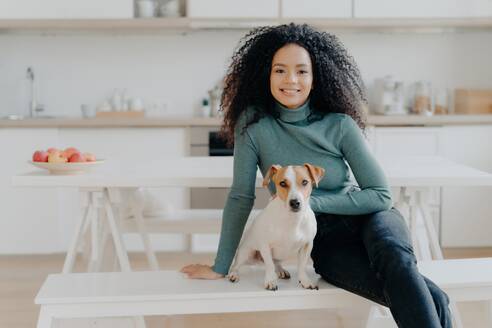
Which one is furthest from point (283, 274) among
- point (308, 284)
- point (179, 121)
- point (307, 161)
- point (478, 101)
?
point (478, 101)

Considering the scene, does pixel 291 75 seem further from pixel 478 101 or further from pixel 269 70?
pixel 478 101

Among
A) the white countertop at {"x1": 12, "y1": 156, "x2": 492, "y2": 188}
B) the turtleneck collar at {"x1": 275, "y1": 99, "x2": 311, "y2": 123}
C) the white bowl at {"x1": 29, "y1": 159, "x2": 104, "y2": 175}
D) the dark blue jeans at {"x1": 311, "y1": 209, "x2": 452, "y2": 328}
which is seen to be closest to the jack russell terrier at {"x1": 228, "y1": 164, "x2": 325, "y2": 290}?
the dark blue jeans at {"x1": 311, "y1": 209, "x2": 452, "y2": 328}

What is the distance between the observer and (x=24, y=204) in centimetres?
432

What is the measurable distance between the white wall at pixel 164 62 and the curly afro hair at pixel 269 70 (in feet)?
8.20

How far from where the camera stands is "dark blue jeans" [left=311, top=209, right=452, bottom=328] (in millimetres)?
1832

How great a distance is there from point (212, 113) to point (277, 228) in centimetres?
277

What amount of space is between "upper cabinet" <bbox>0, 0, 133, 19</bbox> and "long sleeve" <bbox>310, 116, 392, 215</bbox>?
2535 millimetres

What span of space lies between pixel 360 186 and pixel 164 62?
290 cm

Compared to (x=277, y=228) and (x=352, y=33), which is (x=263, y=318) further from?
(x=352, y=33)

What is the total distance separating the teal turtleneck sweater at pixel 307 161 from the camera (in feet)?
7.05

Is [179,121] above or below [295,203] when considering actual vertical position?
above

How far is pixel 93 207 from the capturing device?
9.62 feet

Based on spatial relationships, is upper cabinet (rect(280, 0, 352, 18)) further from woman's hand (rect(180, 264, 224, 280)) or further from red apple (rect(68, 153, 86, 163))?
woman's hand (rect(180, 264, 224, 280))

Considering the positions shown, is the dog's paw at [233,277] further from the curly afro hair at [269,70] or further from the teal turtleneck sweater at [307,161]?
the curly afro hair at [269,70]
